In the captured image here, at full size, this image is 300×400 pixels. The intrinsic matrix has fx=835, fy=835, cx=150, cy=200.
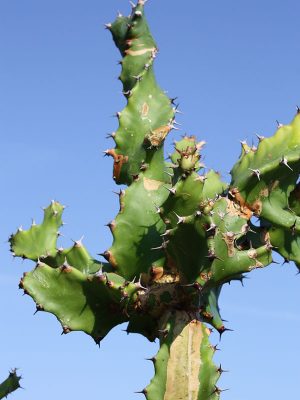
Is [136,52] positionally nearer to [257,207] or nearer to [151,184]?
[151,184]

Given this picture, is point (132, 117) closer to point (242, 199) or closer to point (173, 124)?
point (173, 124)

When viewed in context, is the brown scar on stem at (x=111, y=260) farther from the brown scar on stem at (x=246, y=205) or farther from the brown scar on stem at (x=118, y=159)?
the brown scar on stem at (x=246, y=205)

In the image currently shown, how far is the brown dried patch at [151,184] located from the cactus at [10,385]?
4.65 ft

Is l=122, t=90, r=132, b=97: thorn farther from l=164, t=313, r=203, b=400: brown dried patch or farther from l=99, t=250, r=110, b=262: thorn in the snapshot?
l=164, t=313, r=203, b=400: brown dried patch

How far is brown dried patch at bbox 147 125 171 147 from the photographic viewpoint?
5.24m

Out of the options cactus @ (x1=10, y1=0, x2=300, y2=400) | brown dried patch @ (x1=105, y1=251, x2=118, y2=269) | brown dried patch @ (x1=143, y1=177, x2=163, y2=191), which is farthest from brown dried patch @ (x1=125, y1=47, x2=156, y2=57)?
brown dried patch @ (x1=105, y1=251, x2=118, y2=269)

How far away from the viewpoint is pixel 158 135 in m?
5.29

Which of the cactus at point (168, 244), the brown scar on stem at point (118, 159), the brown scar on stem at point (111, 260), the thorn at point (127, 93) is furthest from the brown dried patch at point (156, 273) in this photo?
the thorn at point (127, 93)

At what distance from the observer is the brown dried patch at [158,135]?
524 cm

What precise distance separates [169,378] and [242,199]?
3.85 feet

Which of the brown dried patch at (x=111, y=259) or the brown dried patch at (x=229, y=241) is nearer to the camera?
the brown dried patch at (x=229, y=241)

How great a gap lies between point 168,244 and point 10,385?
1377 millimetres

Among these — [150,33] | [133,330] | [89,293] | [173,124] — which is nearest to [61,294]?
[89,293]

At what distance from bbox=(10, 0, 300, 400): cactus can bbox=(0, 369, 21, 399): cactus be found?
481mm
